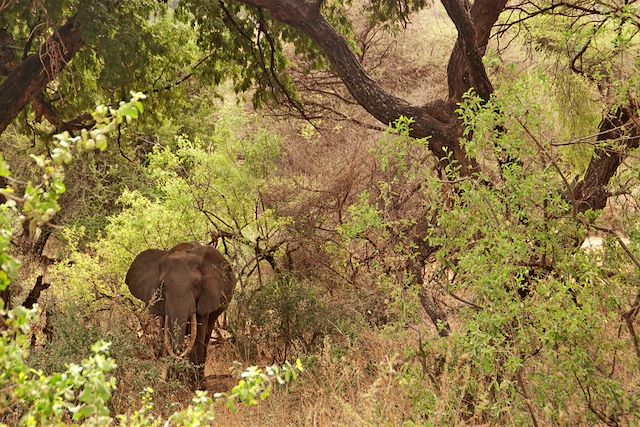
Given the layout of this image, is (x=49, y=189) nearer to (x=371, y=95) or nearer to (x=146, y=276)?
(x=371, y=95)

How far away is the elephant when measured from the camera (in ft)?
35.7

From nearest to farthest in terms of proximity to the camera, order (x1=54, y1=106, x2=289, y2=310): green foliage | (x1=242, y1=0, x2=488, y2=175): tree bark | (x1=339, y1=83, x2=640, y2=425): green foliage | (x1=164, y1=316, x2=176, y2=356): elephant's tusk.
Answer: (x1=339, y1=83, x2=640, y2=425): green foliage, (x1=242, y1=0, x2=488, y2=175): tree bark, (x1=164, y1=316, x2=176, y2=356): elephant's tusk, (x1=54, y1=106, x2=289, y2=310): green foliage

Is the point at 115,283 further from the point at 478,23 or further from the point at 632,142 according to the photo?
the point at 632,142

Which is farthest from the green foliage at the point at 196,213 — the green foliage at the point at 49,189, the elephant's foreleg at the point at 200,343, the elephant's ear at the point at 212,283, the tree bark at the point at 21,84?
the green foliage at the point at 49,189

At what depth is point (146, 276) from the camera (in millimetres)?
11086

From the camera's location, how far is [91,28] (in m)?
9.62

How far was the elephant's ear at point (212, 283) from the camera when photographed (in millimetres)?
11148

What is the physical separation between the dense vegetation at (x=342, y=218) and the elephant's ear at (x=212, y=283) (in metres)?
0.46

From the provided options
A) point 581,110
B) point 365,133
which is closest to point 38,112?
point 365,133

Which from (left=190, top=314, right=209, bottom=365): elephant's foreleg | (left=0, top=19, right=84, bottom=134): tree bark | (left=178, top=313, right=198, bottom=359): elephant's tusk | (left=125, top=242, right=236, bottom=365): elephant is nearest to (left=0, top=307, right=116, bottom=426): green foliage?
(left=178, top=313, right=198, bottom=359): elephant's tusk

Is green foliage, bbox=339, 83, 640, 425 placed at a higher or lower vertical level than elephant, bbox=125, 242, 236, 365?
lower

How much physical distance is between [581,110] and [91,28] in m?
7.10

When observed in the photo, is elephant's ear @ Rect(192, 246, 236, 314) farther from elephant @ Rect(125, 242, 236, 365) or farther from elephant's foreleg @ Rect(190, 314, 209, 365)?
elephant's foreleg @ Rect(190, 314, 209, 365)

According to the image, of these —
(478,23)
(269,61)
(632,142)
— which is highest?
(269,61)
